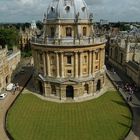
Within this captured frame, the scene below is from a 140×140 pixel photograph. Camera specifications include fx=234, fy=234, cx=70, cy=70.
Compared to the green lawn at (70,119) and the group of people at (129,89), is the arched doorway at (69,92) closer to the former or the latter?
the green lawn at (70,119)

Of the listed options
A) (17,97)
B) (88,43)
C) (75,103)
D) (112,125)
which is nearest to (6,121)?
(17,97)

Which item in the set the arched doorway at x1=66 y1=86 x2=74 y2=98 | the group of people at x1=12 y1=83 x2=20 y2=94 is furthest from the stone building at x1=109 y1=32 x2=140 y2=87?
the group of people at x1=12 y1=83 x2=20 y2=94

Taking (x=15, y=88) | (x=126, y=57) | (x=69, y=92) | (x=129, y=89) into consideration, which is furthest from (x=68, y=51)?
(x=126, y=57)

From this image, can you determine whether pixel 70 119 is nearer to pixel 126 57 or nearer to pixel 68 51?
pixel 68 51

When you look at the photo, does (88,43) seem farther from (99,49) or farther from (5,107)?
(5,107)

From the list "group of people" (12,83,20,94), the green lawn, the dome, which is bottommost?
the green lawn

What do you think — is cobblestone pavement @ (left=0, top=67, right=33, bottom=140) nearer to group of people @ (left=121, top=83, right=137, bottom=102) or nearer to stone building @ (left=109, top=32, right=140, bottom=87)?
group of people @ (left=121, top=83, right=137, bottom=102)

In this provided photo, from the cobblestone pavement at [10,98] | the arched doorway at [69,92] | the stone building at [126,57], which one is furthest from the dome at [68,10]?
the stone building at [126,57]
